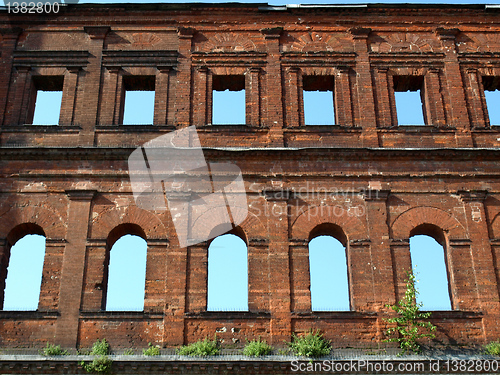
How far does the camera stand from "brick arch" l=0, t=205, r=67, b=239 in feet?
50.3

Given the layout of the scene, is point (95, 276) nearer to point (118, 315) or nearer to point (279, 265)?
point (118, 315)

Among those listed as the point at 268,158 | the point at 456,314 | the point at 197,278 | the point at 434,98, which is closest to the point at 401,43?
the point at 434,98

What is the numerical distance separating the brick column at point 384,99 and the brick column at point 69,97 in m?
7.79

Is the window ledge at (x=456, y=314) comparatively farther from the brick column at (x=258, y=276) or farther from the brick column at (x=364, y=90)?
the brick column at (x=364, y=90)

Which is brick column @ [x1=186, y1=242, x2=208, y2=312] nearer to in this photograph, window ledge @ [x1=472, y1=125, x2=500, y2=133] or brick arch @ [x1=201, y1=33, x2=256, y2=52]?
brick arch @ [x1=201, y1=33, x2=256, y2=52]

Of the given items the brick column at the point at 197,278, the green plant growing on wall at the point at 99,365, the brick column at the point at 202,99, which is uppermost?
the brick column at the point at 202,99

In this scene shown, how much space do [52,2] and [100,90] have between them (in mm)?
3195

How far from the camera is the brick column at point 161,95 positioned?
16.8m

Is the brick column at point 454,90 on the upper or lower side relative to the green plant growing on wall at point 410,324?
upper

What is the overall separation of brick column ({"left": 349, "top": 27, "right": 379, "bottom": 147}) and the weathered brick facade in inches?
1.5

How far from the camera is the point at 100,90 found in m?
17.2

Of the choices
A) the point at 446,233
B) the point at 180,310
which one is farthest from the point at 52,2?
the point at 446,233

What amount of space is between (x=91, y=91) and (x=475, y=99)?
391 inches

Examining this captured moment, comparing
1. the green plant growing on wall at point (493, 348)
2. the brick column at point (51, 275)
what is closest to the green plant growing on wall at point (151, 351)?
the brick column at point (51, 275)
